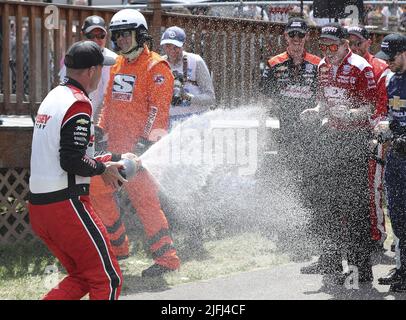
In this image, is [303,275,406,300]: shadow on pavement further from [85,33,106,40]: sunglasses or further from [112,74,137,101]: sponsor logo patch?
[85,33,106,40]: sunglasses

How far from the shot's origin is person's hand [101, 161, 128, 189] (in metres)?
5.72

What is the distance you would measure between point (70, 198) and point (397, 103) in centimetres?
292

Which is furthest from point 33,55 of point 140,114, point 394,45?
point 394,45

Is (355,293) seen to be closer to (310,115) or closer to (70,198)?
(310,115)

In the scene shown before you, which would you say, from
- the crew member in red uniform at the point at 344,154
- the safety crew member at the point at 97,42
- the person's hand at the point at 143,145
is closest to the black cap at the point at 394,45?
the crew member in red uniform at the point at 344,154

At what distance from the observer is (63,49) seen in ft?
32.0

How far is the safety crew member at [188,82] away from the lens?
8883 mm

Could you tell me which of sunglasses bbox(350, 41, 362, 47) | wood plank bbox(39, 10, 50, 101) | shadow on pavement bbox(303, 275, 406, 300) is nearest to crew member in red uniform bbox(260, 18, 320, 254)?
sunglasses bbox(350, 41, 362, 47)

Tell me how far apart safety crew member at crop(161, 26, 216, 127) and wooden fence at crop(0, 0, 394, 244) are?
111 centimetres

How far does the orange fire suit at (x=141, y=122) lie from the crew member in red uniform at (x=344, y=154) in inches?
52.6

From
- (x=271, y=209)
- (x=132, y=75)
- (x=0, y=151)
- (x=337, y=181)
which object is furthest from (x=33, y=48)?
(x=337, y=181)

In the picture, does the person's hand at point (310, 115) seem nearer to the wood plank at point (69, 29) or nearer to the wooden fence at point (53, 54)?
the wooden fence at point (53, 54)
